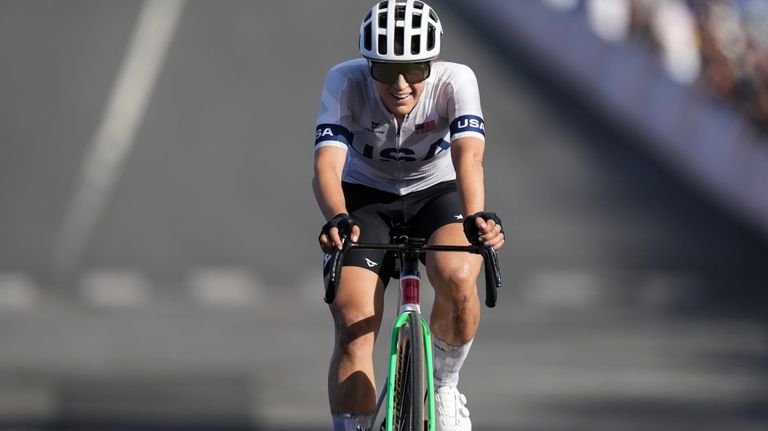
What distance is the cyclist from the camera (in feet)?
23.1

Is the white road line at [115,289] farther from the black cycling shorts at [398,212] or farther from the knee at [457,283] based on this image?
the knee at [457,283]

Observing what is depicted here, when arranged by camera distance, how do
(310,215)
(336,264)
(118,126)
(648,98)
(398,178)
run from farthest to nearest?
1. (118,126)
2. (648,98)
3. (310,215)
4. (398,178)
5. (336,264)

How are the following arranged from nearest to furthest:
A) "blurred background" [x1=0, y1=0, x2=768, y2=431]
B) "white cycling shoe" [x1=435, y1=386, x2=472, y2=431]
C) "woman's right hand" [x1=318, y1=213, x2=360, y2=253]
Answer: "woman's right hand" [x1=318, y1=213, x2=360, y2=253]
"white cycling shoe" [x1=435, y1=386, x2=472, y2=431]
"blurred background" [x1=0, y1=0, x2=768, y2=431]

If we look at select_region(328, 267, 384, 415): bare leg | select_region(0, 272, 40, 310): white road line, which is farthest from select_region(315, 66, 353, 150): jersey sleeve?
select_region(0, 272, 40, 310): white road line

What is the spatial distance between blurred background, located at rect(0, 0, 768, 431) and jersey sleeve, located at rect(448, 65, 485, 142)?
16.9ft

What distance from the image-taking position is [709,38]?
24.1 m

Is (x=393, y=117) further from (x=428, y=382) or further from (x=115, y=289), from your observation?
(x=115, y=289)

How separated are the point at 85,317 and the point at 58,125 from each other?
13.5 meters

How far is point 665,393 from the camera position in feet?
46.4

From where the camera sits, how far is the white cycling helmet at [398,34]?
694 centimetres

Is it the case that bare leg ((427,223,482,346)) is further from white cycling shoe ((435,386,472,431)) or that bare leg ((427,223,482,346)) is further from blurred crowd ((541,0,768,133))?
blurred crowd ((541,0,768,133))

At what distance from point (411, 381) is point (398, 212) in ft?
3.96

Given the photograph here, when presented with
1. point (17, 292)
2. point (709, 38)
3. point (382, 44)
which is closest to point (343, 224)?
point (382, 44)

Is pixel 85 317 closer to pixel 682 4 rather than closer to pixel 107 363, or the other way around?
pixel 107 363
